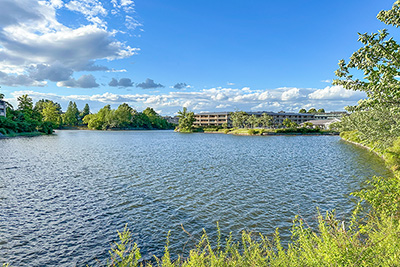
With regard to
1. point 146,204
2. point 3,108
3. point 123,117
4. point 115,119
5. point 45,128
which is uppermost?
point 3,108

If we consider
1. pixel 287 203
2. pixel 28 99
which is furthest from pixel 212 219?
pixel 28 99

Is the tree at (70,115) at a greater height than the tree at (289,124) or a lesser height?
greater

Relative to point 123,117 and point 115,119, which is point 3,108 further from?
point 123,117

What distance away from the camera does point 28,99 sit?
10956 centimetres

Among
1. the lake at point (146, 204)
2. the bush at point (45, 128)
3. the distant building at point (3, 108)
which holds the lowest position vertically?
the lake at point (146, 204)

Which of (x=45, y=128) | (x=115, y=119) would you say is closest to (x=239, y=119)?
(x=115, y=119)

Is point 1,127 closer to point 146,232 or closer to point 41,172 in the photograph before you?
point 41,172

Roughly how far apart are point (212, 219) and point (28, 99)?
398ft

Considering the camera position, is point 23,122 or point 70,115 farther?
point 70,115

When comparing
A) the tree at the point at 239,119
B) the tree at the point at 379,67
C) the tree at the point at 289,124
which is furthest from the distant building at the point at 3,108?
the tree at the point at 289,124

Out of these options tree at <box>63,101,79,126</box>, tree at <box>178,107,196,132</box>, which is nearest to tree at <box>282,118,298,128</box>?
tree at <box>178,107,196,132</box>

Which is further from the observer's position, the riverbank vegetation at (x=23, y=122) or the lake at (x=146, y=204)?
the riverbank vegetation at (x=23, y=122)

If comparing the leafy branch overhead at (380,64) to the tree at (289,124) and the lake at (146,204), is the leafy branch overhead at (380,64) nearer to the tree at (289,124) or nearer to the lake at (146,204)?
the lake at (146,204)

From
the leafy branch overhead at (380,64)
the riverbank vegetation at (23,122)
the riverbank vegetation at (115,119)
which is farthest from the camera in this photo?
the riverbank vegetation at (115,119)
